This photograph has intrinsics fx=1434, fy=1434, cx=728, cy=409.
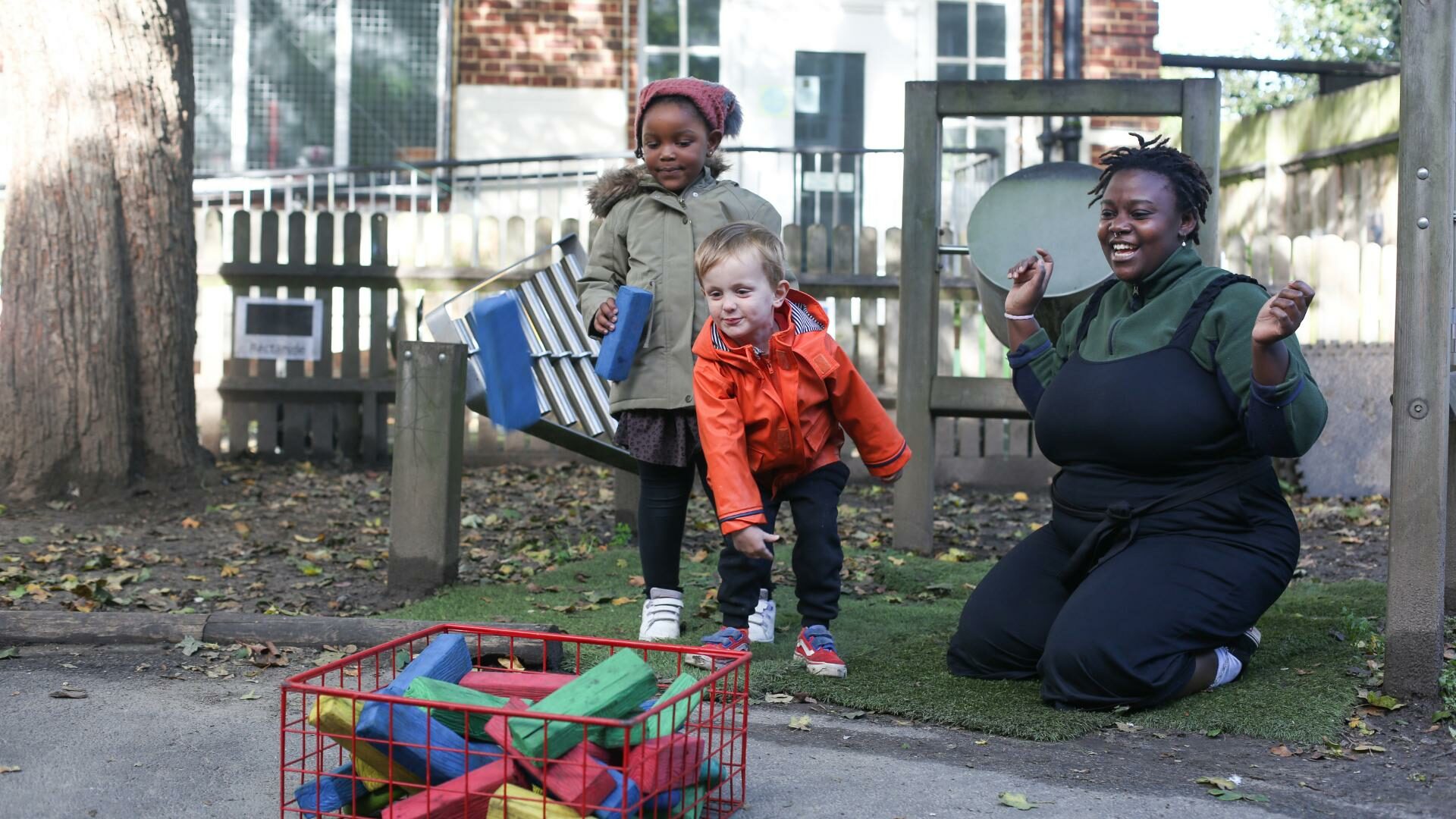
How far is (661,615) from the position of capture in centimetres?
412

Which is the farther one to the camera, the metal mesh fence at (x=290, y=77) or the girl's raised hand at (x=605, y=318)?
the metal mesh fence at (x=290, y=77)

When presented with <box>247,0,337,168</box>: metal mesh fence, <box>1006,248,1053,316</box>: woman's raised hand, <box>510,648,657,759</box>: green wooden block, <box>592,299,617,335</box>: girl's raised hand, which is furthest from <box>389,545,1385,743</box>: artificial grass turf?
<box>247,0,337,168</box>: metal mesh fence

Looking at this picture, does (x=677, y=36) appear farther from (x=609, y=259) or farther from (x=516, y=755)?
(x=516, y=755)

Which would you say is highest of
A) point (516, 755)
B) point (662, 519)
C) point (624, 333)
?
point (624, 333)

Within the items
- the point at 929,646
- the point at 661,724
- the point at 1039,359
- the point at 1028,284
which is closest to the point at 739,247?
the point at 1028,284

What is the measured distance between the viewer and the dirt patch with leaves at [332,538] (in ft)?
16.0

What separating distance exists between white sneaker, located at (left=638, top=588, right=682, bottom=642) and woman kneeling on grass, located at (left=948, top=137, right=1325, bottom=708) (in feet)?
2.61

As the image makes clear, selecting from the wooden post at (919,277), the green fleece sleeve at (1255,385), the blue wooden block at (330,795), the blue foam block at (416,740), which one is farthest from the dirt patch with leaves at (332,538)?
the blue foam block at (416,740)

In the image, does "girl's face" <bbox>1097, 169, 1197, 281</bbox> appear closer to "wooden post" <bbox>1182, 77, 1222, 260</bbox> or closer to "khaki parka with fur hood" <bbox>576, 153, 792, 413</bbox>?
"khaki parka with fur hood" <bbox>576, 153, 792, 413</bbox>

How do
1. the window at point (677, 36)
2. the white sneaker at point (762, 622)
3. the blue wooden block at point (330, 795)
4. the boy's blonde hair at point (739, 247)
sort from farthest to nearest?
the window at point (677, 36)
the white sneaker at point (762, 622)
the boy's blonde hair at point (739, 247)
the blue wooden block at point (330, 795)

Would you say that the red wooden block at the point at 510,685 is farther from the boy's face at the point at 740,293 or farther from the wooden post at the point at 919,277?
the wooden post at the point at 919,277

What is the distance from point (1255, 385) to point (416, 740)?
2055 millimetres

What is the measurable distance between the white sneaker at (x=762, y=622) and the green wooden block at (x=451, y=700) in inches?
69.3

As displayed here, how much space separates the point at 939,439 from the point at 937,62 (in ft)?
17.1
